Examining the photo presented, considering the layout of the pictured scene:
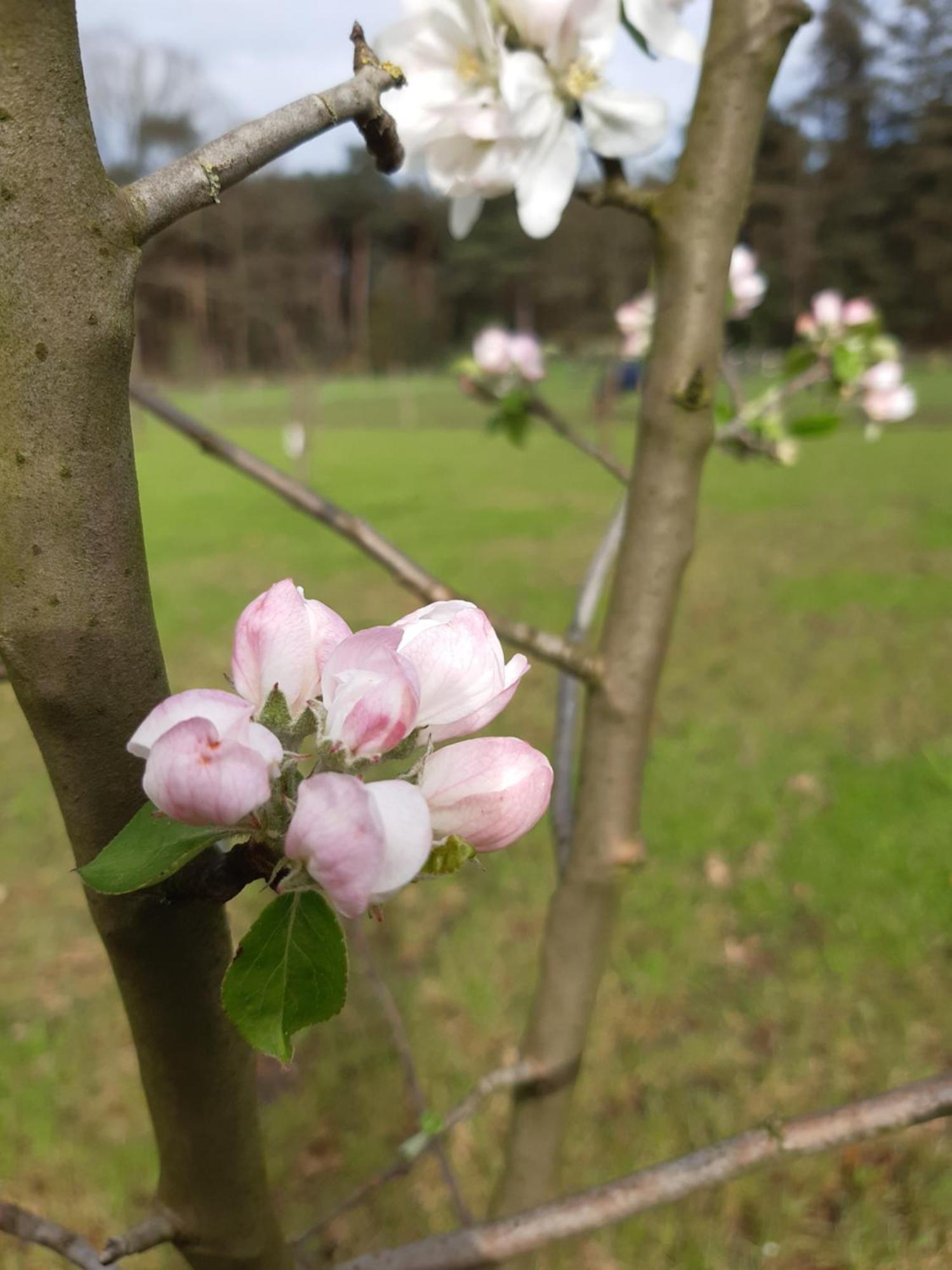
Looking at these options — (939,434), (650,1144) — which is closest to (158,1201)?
(650,1144)

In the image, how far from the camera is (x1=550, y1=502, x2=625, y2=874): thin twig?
2.63ft

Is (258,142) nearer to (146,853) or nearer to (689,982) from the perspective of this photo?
(146,853)

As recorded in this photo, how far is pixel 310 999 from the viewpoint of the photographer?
0.28m

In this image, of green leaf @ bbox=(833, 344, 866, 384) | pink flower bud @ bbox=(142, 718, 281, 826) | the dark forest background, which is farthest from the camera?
the dark forest background

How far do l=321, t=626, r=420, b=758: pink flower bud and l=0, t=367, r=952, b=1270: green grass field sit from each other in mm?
1350

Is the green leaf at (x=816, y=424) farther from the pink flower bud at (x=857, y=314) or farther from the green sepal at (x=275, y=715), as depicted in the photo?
the green sepal at (x=275, y=715)

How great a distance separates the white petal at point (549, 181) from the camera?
0.56 m

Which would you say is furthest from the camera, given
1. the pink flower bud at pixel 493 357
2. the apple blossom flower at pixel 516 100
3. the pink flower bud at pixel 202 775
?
the pink flower bud at pixel 493 357

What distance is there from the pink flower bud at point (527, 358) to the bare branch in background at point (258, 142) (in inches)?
43.7

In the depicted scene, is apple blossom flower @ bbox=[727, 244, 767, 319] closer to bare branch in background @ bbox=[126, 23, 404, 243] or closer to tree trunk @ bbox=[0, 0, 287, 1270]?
bare branch in background @ bbox=[126, 23, 404, 243]

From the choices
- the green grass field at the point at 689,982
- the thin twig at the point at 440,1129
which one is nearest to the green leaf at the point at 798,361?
the thin twig at the point at 440,1129

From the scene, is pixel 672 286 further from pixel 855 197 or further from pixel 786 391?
pixel 855 197

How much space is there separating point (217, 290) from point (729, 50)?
75.1 ft

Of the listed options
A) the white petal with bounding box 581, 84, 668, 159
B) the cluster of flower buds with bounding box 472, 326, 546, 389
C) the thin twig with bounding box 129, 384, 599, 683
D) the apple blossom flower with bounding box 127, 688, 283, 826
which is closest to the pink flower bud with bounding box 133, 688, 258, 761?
the apple blossom flower with bounding box 127, 688, 283, 826
